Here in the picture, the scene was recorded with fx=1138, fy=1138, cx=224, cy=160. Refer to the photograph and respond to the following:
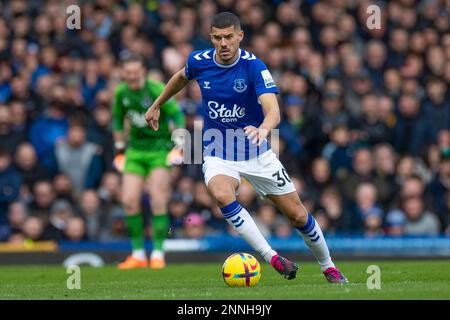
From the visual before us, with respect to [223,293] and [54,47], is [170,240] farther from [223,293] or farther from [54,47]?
[223,293]

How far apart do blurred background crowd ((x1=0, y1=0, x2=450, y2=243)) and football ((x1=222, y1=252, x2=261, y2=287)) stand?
21.7 feet

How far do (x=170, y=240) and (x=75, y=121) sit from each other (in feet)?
7.99

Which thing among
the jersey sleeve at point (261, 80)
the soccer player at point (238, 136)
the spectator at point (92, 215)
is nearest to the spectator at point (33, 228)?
the spectator at point (92, 215)

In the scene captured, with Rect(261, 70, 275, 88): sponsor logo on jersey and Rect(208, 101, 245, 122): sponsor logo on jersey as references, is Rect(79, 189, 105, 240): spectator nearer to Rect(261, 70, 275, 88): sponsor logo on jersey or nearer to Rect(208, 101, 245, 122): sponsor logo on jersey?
Rect(208, 101, 245, 122): sponsor logo on jersey

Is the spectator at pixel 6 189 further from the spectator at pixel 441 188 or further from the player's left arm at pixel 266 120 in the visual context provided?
the player's left arm at pixel 266 120

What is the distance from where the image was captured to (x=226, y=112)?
10977 millimetres

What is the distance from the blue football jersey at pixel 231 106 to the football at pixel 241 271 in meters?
1.03

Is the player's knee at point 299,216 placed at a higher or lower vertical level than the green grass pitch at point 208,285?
higher

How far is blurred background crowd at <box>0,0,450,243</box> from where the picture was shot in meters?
17.5

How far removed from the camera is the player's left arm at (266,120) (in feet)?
31.5

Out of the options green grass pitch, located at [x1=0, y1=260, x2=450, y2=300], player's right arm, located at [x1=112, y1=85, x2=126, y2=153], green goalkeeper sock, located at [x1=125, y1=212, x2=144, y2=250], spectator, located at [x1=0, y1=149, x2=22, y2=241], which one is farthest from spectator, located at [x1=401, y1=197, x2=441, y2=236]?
spectator, located at [x1=0, y1=149, x2=22, y2=241]

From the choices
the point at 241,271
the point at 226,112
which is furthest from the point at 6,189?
the point at 241,271

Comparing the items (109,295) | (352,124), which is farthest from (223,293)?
(352,124)

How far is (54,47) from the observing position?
19.3 metres
